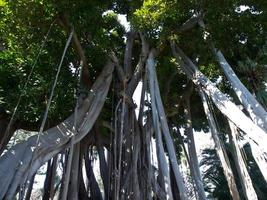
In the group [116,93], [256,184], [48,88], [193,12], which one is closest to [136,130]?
[116,93]

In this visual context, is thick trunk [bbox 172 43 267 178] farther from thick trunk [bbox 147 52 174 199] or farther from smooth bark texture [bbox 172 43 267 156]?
thick trunk [bbox 147 52 174 199]

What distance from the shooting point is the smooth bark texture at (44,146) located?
296cm

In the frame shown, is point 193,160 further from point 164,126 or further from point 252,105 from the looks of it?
point 252,105

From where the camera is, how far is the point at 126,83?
4.91 meters

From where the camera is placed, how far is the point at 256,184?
28.5 feet

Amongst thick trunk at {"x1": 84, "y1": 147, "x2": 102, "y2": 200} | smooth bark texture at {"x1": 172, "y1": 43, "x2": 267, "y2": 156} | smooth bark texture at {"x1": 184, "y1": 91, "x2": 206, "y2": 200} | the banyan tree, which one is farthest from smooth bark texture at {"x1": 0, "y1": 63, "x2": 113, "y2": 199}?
smooth bark texture at {"x1": 184, "y1": 91, "x2": 206, "y2": 200}

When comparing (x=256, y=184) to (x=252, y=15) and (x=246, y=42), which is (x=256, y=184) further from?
(x=252, y=15)

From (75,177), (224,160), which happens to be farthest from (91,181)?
(224,160)

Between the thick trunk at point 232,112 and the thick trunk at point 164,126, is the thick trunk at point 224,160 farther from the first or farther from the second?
the thick trunk at point 164,126

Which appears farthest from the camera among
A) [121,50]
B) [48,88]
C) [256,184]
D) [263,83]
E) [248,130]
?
[256,184]

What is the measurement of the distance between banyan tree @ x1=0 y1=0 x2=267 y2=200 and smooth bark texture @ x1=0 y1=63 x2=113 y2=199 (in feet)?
0.05

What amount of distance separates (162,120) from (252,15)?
180cm

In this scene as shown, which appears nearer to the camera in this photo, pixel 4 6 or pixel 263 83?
pixel 4 6

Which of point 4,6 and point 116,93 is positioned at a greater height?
point 4,6
